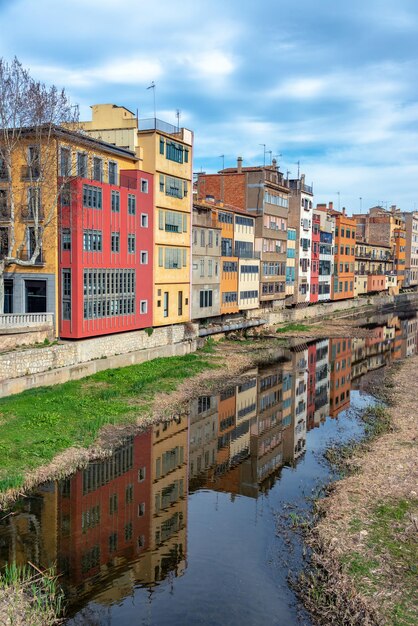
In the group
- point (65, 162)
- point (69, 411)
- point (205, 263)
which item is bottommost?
point (69, 411)

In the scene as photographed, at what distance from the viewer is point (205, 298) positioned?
170 feet

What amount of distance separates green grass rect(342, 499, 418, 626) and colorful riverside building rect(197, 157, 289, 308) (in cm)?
4641

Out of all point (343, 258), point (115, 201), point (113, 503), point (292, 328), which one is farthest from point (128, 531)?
point (343, 258)

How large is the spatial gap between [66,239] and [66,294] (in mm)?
3326

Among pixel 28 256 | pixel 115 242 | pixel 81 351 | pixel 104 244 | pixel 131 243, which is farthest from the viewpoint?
pixel 131 243

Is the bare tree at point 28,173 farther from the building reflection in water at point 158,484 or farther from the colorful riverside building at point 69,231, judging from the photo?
the building reflection in water at point 158,484

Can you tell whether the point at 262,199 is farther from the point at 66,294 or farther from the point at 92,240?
the point at 66,294

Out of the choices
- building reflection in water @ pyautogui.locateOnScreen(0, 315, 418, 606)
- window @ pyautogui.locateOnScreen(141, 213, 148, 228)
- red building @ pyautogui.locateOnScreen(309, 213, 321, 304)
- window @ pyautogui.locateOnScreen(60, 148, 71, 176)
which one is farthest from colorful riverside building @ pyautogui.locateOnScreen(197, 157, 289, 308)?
window @ pyautogui.locateOnScreen(60, 148, 71, 176)

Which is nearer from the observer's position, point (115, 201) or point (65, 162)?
point (65, 162)

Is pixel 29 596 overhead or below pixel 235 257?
below

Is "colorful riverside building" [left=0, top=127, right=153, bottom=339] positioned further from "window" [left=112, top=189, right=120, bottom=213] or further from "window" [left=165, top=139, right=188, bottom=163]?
"window" [left=165, top=139, right=188, bottom=163]

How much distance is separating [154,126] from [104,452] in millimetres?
25892

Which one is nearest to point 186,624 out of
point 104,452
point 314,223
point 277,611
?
point 277,611

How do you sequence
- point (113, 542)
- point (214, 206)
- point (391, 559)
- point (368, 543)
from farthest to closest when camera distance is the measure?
1. point (214, 206)
2. point (113, 542)
3. point (368, 543)
4. point (391, 559)
